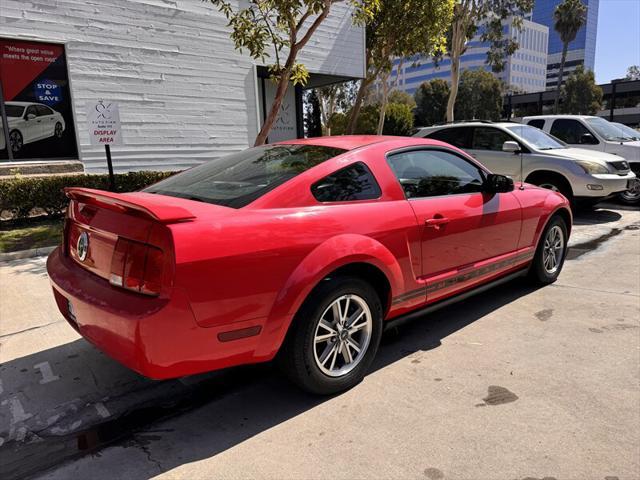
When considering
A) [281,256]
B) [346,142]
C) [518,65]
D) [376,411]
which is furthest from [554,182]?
[518,65]

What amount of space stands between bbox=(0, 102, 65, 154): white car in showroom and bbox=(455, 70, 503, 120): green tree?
54354 mm

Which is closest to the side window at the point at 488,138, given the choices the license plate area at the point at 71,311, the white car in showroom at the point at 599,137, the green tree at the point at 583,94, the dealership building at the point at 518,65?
the white car in showroom at the point at 599,137

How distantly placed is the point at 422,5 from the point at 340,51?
130 inches

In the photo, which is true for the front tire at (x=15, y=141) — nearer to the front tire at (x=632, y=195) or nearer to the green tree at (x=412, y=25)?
the green tree at (x=412, y=25)

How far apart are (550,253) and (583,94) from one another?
206 feet

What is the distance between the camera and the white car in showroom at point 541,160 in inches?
321

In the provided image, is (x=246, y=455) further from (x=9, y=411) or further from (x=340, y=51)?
(x=340, y=51)

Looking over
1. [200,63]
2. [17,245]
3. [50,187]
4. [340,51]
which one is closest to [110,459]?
[17,245]

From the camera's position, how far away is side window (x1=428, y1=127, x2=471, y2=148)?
9.35 m

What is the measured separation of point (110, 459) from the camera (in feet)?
7.85

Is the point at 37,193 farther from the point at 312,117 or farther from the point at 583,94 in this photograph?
the point at 583,94

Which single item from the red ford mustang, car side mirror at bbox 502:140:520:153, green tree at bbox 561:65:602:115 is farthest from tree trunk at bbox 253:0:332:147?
green tree at bbox 561:65:602:115

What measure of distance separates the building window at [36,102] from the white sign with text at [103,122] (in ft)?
8.98

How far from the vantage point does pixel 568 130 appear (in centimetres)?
1039
